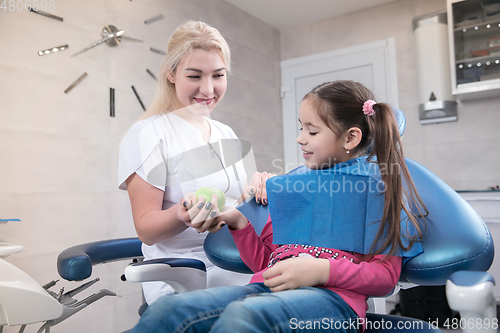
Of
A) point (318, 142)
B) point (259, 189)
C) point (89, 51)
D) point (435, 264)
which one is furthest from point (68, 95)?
point (435, 264)

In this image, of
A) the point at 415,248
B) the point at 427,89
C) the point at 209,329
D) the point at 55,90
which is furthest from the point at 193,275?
the point at 427,89

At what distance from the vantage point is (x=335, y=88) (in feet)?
3.56

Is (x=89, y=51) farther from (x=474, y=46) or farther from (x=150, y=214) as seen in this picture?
(x=474, y=46)

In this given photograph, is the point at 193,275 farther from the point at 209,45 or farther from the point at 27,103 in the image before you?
the point at 27,103

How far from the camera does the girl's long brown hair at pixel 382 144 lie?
2.90ft

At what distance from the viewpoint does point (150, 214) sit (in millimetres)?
1073

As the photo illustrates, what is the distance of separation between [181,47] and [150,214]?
0.54m

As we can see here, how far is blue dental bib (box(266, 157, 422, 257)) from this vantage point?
921 millimetres

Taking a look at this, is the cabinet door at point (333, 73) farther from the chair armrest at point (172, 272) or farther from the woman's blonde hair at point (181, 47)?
the chair armrest at point (172, 272)

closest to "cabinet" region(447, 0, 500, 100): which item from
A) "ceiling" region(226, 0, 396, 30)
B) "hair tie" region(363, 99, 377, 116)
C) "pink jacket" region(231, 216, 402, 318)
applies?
"ceiling" region(226, 0, 396, 30)

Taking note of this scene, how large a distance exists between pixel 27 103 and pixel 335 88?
1.68 metres

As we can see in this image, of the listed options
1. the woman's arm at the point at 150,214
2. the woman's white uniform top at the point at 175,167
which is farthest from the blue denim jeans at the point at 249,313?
the woman's white uniform top at the point at 175,167

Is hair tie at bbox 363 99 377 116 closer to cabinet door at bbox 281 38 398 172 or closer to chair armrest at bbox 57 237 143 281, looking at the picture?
chair armrest at bbox 57 237 143 281

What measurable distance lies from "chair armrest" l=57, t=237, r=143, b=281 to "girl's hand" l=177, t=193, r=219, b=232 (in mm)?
286
